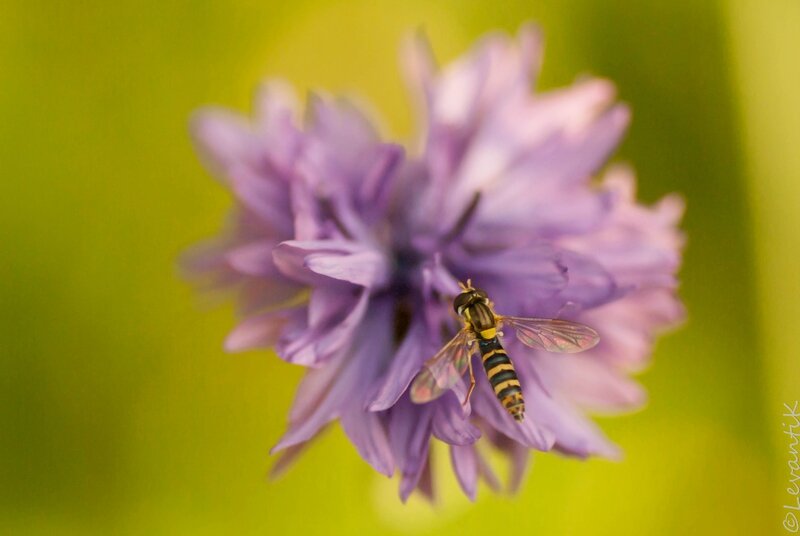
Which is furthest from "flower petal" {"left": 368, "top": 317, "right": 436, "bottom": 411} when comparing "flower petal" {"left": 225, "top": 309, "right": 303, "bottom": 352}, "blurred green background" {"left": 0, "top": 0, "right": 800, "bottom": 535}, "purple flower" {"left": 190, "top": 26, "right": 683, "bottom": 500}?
"blurred green background" {"left": 0, "top": 0, "right": 800, "bottom": 535}

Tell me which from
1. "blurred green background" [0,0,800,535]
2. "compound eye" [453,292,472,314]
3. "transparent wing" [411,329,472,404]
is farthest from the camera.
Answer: "blurred green background" [0,0,800,535]

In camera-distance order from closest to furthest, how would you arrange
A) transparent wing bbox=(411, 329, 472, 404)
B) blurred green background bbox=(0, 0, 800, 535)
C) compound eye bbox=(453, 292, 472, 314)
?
transparent wing bbox=(411, 329, 472, 404) → compound eye bbox=(453, 292, 472, 314) → blurred green background bbox=(0, 0, 800, 535)

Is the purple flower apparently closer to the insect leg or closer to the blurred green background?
the insect leg

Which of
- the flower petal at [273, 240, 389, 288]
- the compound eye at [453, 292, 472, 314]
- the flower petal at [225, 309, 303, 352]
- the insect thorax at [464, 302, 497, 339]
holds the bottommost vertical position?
the insect thorax at [464, 302, 497, 339]

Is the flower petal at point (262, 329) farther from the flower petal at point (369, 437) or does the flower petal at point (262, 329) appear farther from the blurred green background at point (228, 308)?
the blurred green background at point (228, 308)

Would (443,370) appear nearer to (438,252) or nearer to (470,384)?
(470,384)

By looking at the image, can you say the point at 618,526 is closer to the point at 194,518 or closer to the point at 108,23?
the point at 194,518
